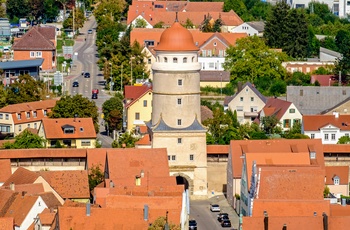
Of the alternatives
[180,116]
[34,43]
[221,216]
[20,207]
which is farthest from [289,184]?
[34,43]

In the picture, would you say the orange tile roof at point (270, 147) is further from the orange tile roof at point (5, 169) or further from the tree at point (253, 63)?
the tree at point (253, 63)

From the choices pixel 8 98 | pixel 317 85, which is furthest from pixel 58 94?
pixel 317 85

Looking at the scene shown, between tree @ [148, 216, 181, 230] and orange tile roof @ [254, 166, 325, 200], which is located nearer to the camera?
tree @ [148, 216, 181, 230]

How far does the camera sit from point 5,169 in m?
97.1

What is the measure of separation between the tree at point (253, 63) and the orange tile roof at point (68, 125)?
31090 millimetres

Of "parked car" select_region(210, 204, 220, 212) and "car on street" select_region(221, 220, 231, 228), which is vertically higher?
"parked car" select_region(210, 204, 220, 212)

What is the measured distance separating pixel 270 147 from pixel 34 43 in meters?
61.7

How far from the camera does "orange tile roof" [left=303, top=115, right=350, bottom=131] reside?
117062 millimetres

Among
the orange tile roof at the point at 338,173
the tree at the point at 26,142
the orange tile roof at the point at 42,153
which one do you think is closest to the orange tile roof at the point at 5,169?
the orange tile roof at the point at 42,153

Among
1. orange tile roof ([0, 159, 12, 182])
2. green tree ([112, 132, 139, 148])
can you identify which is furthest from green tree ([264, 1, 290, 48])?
orange tile roof ([0, 159, 12, 182])

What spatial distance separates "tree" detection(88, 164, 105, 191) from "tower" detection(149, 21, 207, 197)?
5.33 m

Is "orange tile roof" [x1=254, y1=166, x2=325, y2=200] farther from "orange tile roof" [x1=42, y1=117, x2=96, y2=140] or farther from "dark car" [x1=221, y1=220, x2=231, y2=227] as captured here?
"orange tile roof" [x1=42, y1=117, x2=96, y2=140]

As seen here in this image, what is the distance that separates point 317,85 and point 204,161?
140 feet

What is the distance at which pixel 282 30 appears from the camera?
16262 cm
